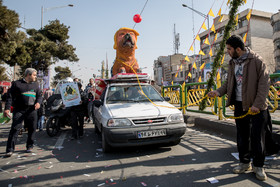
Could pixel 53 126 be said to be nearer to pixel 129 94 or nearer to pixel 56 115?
pixel 56 115

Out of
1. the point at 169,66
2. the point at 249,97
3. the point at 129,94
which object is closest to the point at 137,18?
the point at 129,94

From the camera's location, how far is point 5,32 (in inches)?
567

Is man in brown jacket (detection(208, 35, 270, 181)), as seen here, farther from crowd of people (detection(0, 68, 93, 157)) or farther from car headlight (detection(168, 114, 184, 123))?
crowd of people (detection(0, 68, 93, 157))

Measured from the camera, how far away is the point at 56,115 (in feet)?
21.2

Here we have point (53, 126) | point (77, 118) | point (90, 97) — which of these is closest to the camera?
point (77, 118)

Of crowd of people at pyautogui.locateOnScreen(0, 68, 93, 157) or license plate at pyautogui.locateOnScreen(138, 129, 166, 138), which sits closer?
license plate at pyautogui.locateOnScreen(138, 129, 166, 138)

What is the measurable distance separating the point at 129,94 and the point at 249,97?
2.88 m

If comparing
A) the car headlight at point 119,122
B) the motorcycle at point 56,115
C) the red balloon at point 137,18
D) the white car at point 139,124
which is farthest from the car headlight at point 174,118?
the red balloon at point 137,18

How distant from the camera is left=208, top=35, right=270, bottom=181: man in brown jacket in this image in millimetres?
2797

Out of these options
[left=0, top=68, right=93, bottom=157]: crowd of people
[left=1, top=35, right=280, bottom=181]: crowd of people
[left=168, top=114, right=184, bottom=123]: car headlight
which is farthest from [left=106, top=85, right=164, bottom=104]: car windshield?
[left=1, top=35, right=280, bottom=181]: crowd of people

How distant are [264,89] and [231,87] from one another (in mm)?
506

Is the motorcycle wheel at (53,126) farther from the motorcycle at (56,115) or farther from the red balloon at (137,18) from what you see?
the red balloon at (137,18)

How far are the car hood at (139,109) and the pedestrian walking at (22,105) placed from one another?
1.71m

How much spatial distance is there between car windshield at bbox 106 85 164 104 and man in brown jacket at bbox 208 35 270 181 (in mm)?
2228
